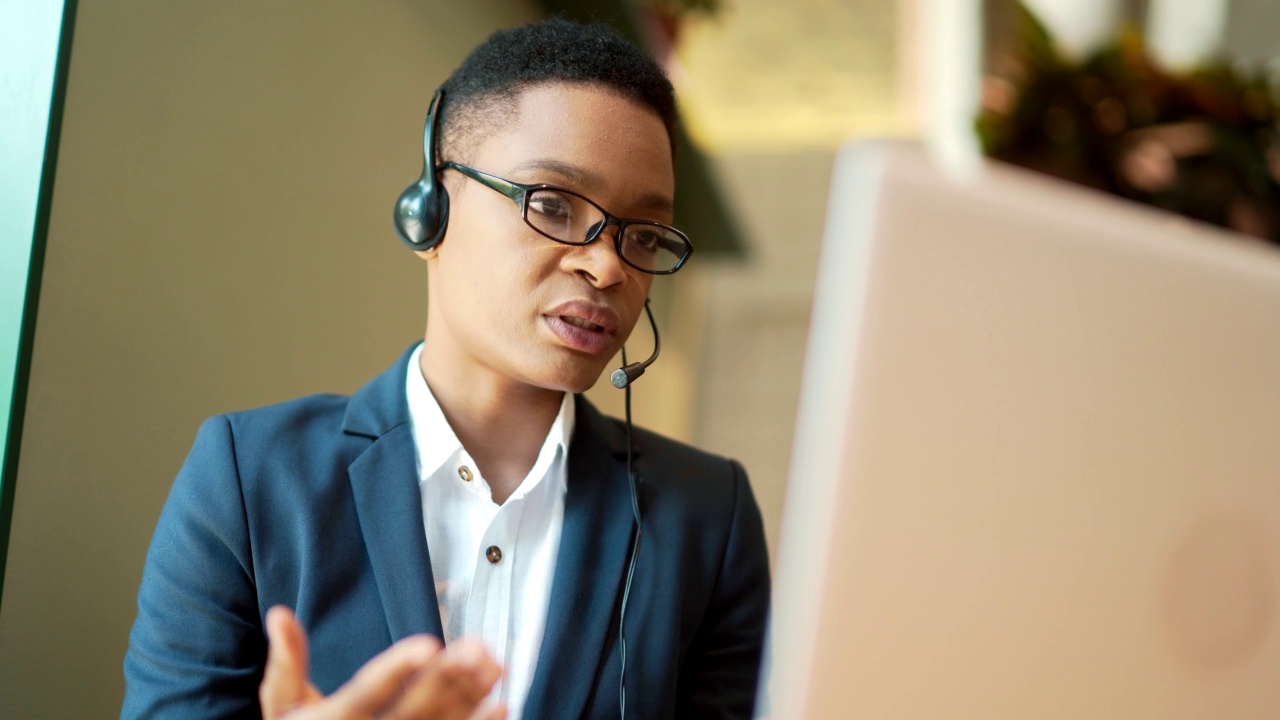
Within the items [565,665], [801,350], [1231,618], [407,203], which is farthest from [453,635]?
[801,350]

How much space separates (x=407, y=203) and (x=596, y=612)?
0.45 meters

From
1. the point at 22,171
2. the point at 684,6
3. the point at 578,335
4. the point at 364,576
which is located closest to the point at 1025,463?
the point at 578,335

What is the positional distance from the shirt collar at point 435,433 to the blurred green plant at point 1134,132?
0.51 m

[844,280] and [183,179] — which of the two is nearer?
[844,280]

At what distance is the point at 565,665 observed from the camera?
89 cm

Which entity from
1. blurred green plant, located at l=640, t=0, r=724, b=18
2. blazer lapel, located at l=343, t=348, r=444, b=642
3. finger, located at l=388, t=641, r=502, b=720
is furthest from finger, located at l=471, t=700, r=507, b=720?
blurred green plant, located at l=640, t=0, r=724, b=18

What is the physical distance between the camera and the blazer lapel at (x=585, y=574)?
885 mm

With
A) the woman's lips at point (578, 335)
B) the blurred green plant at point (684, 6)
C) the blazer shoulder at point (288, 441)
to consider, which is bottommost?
the blazer shoulder at point (288, 441)

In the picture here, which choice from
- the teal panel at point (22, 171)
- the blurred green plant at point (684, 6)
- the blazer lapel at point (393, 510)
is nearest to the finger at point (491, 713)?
the blazer lapel at point (393, 510)

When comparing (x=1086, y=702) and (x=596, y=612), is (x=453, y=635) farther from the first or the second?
(x=1086, y=702)

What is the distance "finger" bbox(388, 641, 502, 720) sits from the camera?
55 cm

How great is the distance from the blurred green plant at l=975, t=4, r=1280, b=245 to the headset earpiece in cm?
51

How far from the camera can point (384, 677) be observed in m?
0.53

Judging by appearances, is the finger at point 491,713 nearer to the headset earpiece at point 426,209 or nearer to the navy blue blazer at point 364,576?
the navy blue blazer at point 364,576
